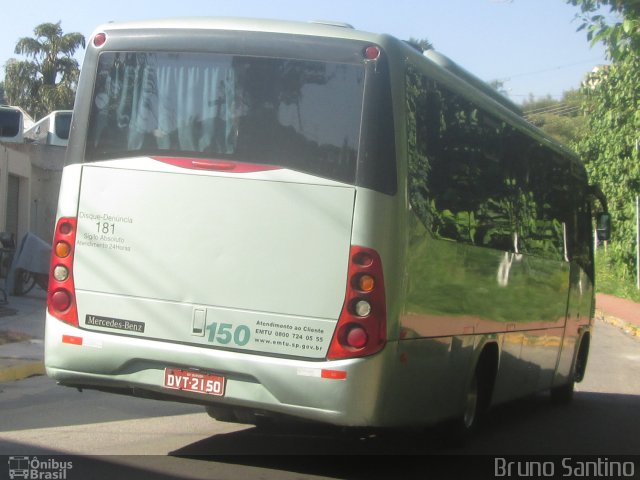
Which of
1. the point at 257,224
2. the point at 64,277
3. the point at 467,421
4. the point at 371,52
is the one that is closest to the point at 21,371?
the point at 64,277

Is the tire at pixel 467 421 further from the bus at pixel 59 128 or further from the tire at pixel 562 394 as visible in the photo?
the bus at pixel 59 128

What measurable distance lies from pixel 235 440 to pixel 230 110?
9.39ft

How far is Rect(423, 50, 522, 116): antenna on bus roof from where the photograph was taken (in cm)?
783

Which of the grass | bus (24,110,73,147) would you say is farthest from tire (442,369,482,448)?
the grass

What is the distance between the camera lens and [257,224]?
6.38m

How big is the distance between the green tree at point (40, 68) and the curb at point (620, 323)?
93.9ft

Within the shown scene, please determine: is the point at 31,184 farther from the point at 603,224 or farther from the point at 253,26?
the point at 253,26

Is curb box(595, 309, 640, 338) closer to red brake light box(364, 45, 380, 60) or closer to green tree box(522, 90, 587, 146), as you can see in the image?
red brake light box(364, 45, 380, 60)

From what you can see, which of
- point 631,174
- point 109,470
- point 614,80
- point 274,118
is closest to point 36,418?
point 109,470

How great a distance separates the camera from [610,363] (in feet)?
55.5

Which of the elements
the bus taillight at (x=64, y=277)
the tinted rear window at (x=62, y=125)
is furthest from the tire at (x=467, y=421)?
the tinted rear window at (x=62, y=125)

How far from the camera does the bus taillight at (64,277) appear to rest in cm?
673

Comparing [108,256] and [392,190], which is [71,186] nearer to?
[108,256]

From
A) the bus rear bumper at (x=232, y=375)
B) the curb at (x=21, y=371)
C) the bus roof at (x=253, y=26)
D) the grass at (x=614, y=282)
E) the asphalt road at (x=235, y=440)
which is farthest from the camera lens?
the grass at (x=614, y=282)
